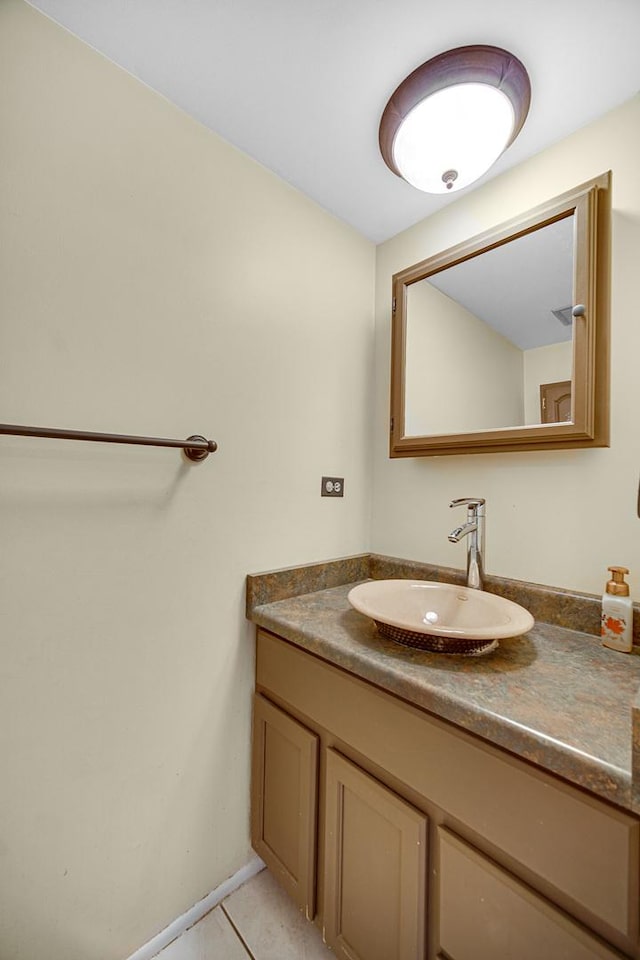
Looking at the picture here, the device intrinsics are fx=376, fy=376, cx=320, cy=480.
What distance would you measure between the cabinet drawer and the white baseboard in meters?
0.67

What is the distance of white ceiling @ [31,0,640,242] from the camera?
29.8 inches

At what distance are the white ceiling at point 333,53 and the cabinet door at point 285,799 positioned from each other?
5.12ft

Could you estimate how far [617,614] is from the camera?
32.9 inches

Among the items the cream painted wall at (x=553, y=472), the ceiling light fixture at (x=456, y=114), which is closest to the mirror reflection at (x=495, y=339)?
the cream painted wall at (x=553, y=472)

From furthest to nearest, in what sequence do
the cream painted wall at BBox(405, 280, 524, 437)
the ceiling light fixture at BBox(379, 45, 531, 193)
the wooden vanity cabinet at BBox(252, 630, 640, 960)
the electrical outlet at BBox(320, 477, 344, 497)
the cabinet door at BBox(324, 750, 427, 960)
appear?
1. the electrical outlet at BBox(320, 477, 344, 497)
2. the cream painted wall at BBox(405, 280, 524, 437)
3. the ceiling light fixture at BBox(379, 45, 531, 193)
4. the cabinet door at BBox(324, 750, 427, 960)
5. the wooden vanity cabinet at BBox(252, 630, 640, 960)

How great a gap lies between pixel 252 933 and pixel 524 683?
3.26ft

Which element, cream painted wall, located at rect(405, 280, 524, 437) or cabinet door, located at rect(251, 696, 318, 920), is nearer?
cabinet door, located at rect(251, 696, 318, 920)

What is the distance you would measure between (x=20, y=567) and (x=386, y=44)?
4.38 feet

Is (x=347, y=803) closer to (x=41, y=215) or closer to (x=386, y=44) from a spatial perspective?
(x=41, y=215)

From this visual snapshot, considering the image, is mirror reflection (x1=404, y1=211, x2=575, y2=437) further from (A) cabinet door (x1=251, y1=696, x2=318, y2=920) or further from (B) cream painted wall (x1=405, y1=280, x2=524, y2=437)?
(A) cabinet door (x1=251, y1=696, x2=318, y2=920)

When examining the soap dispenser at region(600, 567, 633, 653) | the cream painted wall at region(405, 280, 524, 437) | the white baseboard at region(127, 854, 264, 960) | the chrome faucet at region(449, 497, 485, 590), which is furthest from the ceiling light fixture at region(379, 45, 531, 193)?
the white baseboard at region(127, 854, 264, 960)

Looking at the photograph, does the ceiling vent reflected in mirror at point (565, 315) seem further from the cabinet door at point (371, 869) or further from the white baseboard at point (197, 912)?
the white baseboard at point (197, 912)

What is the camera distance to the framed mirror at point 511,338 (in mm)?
913

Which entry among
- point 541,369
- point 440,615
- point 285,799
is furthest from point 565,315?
point 285,799
